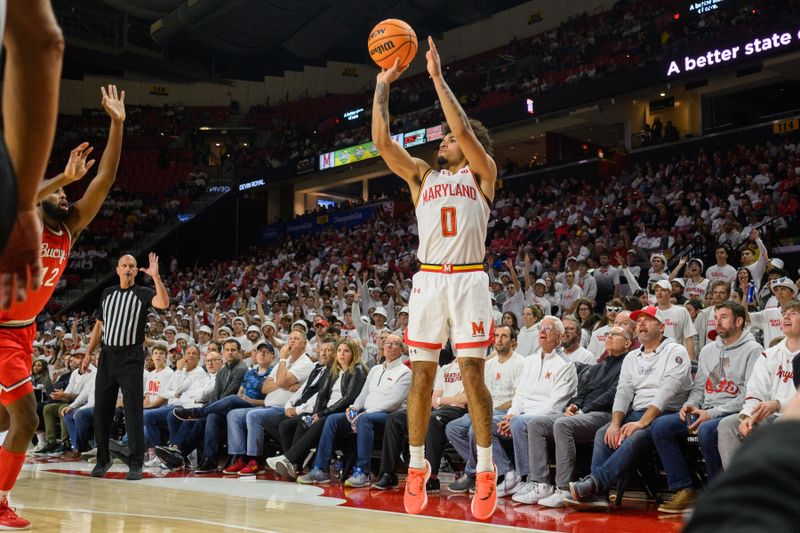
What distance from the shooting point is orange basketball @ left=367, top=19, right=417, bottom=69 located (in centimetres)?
486

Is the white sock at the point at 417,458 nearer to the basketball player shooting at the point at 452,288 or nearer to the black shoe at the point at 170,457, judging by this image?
the basketball player shooting at the point at 452,288

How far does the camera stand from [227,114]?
34.8 metres

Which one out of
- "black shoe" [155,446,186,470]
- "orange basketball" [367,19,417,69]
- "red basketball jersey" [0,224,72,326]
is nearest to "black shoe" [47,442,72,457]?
"black shoe" [155,446,186,470]

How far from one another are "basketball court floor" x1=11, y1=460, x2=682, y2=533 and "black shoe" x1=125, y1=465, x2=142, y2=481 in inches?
7.0

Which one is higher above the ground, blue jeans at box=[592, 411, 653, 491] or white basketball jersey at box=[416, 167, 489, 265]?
white basketball jersey at box=[416, 167, 489, 265]

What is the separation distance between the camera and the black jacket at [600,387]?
686 cm

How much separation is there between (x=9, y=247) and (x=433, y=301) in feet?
11.3

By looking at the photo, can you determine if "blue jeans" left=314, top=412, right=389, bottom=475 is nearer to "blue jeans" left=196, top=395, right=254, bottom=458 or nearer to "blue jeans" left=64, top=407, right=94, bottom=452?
"blue jeans" left=196, top=395, right=254, bottom=458

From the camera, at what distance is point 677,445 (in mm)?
6121

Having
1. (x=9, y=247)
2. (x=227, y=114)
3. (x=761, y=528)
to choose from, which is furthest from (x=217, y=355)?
(x=227, y=114)

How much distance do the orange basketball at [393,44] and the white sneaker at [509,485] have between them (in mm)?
3887

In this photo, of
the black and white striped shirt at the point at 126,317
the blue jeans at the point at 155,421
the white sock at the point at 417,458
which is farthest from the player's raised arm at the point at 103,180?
the blue jeans at the point at 155,421

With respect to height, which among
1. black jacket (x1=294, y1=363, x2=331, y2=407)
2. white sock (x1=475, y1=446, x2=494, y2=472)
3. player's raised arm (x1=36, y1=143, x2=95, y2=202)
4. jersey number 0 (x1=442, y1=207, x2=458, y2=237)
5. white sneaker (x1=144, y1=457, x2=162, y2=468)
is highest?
player's raised arm (x1=36, y1=143, x2=95, y2=202)

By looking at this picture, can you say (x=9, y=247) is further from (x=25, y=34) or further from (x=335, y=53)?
(x=335, y=53)
